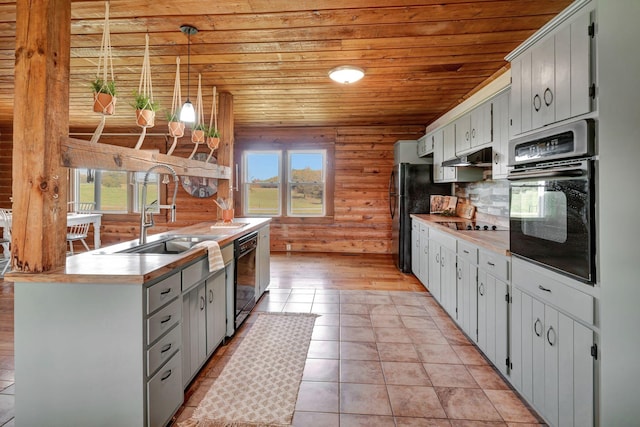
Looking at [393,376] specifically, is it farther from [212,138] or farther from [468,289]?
[212,138]

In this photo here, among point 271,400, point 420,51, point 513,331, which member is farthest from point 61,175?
point 420,51

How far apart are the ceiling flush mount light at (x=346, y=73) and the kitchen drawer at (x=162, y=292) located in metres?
2.54

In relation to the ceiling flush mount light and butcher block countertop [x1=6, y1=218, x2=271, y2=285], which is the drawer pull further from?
the ceiling flush mount light

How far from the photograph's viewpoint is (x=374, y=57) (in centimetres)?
326

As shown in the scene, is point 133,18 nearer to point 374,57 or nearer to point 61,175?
point 61,175

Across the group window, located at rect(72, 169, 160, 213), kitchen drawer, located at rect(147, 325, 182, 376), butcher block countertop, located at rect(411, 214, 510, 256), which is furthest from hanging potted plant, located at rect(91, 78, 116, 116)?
window, located at rect(72, 169, 160, 213)

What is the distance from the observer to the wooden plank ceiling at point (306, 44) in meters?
2.41

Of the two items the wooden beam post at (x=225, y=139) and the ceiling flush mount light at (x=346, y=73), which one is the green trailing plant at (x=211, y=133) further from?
the ceiling flush mount light at (x=346, y=73)

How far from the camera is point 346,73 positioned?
3.45 m

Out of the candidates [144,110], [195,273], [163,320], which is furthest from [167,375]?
[144,110]

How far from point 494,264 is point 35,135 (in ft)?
8.82

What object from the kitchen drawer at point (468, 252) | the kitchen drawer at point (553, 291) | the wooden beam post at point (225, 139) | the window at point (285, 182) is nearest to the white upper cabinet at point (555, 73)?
the kitchen drawer at point (553, 291)

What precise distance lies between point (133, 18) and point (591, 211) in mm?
3130

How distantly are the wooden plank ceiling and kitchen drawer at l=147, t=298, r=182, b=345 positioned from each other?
79.4 inches
